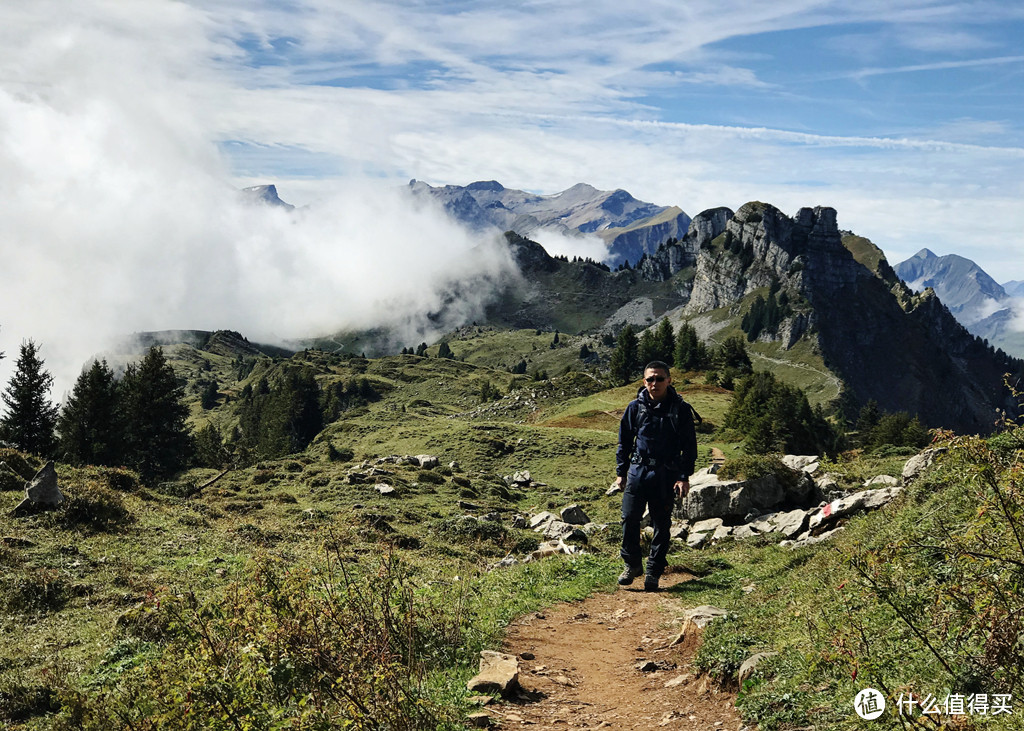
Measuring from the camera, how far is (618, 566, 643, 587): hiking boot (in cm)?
1426

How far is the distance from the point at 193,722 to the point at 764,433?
→ 153ft

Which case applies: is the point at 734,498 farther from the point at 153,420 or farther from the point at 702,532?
the point at 153,420

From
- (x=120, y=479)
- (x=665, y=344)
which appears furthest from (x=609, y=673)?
(x=665, y=344)

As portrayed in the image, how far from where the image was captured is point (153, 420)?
6425 cm

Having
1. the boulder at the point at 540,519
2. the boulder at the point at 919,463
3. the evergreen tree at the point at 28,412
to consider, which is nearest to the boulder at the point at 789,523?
the boulder at the point at 919,463

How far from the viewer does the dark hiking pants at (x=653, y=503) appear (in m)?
13.1

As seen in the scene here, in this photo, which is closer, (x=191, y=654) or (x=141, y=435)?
(x=191, y=654)

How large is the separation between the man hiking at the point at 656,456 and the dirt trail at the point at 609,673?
1440mm

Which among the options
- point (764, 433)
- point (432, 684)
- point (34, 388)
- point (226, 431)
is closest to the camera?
point (432, 684)

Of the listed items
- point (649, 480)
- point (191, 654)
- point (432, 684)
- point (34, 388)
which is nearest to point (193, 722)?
point (191, 654)

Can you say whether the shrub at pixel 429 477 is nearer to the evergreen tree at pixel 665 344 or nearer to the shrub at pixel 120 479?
the shrub at pixel 120 479

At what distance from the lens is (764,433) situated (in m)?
47.4

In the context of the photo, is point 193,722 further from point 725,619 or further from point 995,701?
point 725,619

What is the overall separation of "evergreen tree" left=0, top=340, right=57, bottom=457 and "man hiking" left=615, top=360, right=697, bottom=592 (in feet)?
188
